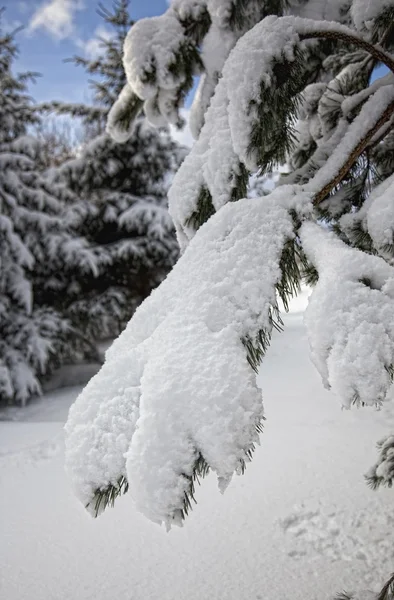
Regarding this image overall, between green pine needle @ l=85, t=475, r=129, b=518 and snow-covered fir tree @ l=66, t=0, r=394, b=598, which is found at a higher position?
snow-covered fir tree @ l=66, t=0, r=394, b=598

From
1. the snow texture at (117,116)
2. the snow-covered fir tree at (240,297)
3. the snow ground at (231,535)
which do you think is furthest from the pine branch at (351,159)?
the snow ground at (231,535)

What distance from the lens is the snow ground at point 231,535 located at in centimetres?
183

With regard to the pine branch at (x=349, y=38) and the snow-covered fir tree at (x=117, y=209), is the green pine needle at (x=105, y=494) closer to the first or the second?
the pine branch at (x=349, y=38)

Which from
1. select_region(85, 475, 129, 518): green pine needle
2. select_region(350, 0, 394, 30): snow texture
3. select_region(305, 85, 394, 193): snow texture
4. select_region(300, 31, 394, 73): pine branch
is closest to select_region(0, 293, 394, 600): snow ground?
select_region(85, 475, 129, 518): green pine needle

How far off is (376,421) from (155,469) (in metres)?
3.36

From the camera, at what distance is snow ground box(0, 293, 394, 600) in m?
1.83

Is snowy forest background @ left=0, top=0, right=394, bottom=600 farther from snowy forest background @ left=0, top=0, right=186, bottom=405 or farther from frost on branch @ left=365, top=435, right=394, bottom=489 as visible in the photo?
snowy forest background @ left=0, top=0, right=186, bottom=405

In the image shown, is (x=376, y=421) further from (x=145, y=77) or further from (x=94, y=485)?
(x=94, y=485)

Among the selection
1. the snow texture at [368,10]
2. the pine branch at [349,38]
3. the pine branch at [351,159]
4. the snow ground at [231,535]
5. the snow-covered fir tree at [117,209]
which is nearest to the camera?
A: the pine branch at [351,159]

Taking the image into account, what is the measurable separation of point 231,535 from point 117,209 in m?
6.05

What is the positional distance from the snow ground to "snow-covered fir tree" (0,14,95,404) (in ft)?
7.26

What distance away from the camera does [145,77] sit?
5.43ft

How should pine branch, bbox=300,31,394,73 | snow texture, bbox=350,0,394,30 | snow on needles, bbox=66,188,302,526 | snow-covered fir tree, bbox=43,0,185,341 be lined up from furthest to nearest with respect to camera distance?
snow-covered fir tree, bbox=43,0,185,341 → snow texture, bbox=350,0,394,30 → pine branch, bbox=300,31,394,73 → snow on needles, bbox=66,188,302,526

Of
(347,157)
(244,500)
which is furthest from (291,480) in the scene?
(347,157)
